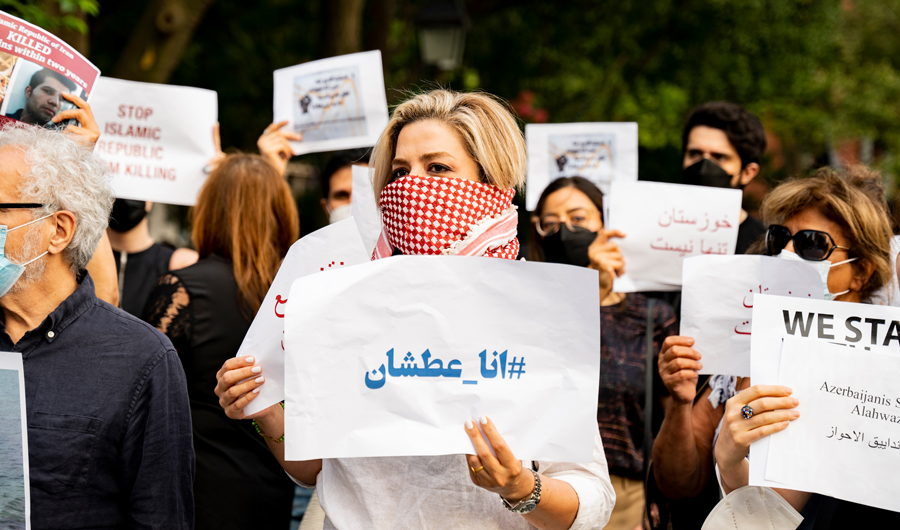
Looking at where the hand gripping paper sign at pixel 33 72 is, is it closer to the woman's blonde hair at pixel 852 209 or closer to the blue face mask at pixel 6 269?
the blue face mask at pixel 6 269

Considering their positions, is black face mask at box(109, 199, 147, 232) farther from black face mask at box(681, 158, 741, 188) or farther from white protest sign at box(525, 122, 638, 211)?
black face mask at box(681, 158, 741, 188)

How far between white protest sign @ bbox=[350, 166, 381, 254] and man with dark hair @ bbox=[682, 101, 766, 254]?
222 centimetres

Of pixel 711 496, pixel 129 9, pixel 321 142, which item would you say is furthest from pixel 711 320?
pixel 129 9

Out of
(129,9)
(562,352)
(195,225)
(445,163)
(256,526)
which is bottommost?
(256,526)

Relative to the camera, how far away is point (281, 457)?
7.48 feet

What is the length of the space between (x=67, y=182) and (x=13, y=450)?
75 centimetres

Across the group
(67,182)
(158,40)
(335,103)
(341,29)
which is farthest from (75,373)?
(341,29)

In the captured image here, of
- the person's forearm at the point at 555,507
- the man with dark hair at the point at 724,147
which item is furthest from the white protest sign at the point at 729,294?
the man with dark hair at the point at 724,147

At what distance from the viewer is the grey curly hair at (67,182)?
216 cm

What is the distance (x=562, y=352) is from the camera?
188cm

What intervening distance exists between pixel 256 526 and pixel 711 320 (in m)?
1.96

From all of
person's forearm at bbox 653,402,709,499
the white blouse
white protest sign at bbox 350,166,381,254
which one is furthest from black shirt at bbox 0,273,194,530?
person's forearm at bbox 653,402,709,499

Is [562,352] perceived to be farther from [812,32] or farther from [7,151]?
[812,32]

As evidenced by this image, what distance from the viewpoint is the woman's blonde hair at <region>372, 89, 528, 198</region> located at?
2.12m
